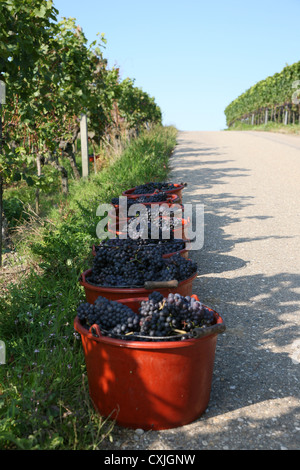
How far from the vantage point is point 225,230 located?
6680 millimetres

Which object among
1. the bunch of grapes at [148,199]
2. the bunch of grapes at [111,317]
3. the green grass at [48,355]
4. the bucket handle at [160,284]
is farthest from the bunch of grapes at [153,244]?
the bunch of grapes at [148,199]

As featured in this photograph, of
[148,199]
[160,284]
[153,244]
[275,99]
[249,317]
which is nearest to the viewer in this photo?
[160,284]

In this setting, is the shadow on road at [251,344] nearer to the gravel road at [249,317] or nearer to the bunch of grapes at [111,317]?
the gravel road at [249,317]

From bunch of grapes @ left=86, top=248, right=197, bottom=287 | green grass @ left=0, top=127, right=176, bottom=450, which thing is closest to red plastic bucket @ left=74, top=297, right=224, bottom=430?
green grass @ left=0, top=127, right=176, bottom=450

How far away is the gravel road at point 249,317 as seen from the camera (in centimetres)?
247

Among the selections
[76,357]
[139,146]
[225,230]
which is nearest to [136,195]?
[225,230]

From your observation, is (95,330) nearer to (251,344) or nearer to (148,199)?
(251,344)

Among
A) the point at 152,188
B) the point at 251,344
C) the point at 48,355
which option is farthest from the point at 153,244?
the point at 152,188

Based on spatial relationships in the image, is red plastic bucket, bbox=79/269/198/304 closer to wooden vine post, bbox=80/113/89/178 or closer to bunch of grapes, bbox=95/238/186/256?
bunch of grapes, bbox=95/238/186/256

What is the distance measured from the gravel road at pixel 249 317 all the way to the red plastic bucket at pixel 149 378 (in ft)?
0.33

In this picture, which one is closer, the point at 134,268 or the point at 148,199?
the point at 134,268

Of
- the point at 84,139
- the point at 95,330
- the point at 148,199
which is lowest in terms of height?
the point at 95,330

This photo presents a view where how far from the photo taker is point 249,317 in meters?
3.89

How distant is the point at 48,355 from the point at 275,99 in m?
35.8
